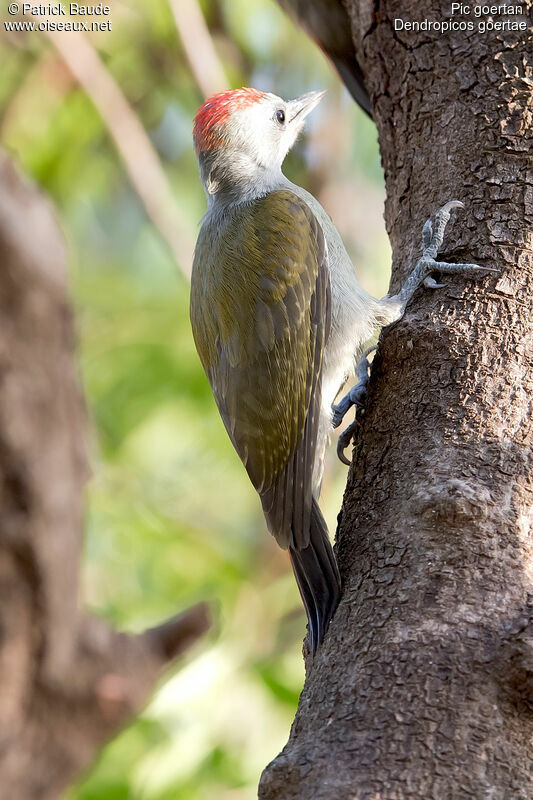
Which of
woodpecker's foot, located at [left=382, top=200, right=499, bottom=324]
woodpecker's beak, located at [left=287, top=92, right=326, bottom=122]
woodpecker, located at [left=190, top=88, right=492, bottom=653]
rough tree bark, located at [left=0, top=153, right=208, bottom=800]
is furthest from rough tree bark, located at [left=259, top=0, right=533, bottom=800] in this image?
rough tree bark, located at [left=0, top=153, right=208, bottom=800]

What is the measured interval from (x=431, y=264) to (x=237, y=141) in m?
1.69

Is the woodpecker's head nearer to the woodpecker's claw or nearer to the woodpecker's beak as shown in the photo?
the woodpecker's beak

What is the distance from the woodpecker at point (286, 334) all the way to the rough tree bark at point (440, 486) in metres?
0.18

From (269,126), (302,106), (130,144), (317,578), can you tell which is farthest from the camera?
(130,144)

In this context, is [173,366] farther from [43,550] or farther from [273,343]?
[273,343]

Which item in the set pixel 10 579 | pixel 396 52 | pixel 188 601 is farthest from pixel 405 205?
pixel 188 601

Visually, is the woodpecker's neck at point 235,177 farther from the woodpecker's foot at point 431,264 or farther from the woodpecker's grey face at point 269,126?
the woodpecker's foot at point 431,264

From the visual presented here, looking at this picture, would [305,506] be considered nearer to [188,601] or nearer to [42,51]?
[188,601]

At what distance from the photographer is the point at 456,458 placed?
2.02 metres

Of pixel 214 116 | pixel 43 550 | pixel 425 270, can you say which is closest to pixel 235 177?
pixel 214 116

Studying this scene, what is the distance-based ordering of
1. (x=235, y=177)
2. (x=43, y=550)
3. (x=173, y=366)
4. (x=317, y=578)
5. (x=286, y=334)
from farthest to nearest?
(x=173, y=366) → (x=43, y=550) → (x=235, y=177) → (x=286, y=334) → (x=317, y=578)

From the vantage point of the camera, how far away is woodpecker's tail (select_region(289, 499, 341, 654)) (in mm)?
2236

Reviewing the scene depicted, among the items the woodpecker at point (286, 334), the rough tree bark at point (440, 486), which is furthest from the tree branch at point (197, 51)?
the rough tree bark at point (440, 486)

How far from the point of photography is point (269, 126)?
3.99 meters
